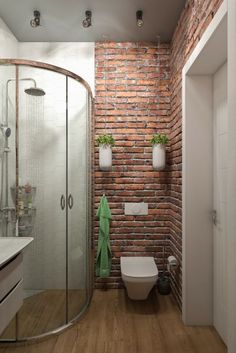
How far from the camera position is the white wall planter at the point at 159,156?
3008 millimetres

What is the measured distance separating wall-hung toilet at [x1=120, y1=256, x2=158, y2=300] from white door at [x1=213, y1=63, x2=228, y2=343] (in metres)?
0.56

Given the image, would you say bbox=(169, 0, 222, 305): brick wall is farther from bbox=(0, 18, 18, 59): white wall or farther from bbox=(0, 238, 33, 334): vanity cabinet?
bbox=(0, 18, 18, 59): white wall

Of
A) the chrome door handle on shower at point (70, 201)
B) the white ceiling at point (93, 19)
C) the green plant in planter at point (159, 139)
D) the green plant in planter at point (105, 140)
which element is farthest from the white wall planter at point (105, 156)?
the white ceiling at point (93, 19)

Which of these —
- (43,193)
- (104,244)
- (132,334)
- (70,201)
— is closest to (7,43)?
(43,193)

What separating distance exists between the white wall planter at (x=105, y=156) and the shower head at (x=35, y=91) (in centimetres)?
88

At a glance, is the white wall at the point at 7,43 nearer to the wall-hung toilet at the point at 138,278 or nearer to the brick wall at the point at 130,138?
the brick wall at the point at 130,138

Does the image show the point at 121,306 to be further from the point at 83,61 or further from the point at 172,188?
the point at 83,61

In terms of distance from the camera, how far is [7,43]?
2922 millimetres

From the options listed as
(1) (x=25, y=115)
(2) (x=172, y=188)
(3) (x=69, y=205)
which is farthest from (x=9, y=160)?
(2) (x=172, y=188)

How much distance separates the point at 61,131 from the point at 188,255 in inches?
63.3

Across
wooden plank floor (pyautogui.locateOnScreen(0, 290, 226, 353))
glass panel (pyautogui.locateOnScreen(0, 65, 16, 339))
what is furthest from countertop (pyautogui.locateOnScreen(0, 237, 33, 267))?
wooden plank floor (pyautogui.locateOnScreen(0, 290, 226, 353))

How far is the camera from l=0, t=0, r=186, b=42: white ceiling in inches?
101

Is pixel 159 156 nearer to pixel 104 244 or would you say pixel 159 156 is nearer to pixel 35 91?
pixel 104 244

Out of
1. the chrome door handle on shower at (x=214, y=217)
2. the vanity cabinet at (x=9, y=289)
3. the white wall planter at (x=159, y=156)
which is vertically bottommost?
the vanity cabinet at (x=9, y=289)
